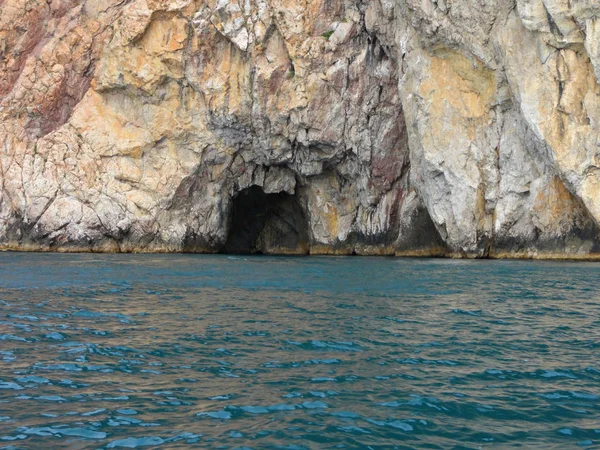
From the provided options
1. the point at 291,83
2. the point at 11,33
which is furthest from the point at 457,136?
the point at 11,33

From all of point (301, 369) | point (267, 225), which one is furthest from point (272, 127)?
point (301, 369)

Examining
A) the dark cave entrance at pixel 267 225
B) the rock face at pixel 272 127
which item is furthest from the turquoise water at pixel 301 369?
the dark cave entrance at pixel 267 225

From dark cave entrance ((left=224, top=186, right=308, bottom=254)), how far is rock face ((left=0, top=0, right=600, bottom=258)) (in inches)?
34.1

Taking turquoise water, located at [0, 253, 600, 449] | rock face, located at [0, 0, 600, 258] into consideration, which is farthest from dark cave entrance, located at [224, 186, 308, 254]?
turquoise water, located at [0, 253, 600, 449]

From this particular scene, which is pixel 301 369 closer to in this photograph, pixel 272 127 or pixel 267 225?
Result: pixel 272 127

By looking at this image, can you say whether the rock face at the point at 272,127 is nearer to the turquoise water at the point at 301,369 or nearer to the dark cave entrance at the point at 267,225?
the dark cave entrance at the point at 267,225

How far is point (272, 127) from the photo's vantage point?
38.2 m

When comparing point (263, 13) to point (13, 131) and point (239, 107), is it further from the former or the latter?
point (13, 131)

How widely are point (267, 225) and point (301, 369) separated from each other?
4036 cm

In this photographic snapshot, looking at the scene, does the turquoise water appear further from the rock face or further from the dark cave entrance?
the dark cave entrance

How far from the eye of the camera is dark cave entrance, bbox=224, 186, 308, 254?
150 feet

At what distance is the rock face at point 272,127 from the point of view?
102 feet

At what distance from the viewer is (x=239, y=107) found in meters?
38.5

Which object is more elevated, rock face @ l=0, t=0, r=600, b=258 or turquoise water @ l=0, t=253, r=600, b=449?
rock face @ l=0, t=0, r=600, b=258
